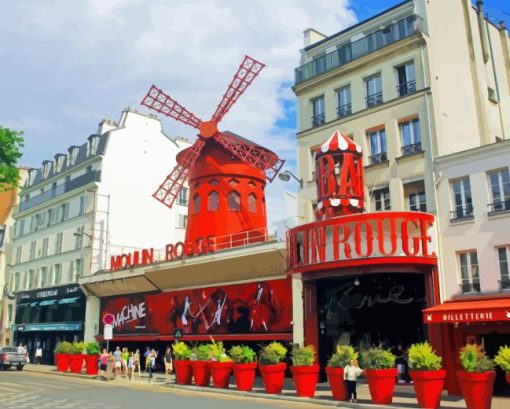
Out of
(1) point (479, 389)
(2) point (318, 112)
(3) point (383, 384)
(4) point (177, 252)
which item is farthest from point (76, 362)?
(1) point (479, 389)

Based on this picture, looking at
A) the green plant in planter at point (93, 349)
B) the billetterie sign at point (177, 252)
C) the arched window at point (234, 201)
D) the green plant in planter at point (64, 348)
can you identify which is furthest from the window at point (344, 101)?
the green plant in planter at point (64, 348)

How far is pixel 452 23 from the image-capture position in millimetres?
20375

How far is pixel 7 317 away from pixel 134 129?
17093 mm

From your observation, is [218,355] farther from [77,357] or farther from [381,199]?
[77,357]

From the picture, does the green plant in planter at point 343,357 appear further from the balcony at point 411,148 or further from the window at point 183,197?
the window at point 183,197

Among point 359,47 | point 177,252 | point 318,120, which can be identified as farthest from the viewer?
point 177,252

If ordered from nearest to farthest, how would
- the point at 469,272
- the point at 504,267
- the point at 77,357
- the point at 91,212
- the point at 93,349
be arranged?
the point at 504,267 → the point at 469,272 → the point at 93,349 → the point at 77,357 → the point at 91,212

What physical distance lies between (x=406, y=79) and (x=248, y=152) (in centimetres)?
974

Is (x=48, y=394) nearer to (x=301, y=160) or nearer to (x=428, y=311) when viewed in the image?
(x=428, y=311)

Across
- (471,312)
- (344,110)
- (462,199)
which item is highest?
(344,110)

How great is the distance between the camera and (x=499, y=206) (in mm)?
15945

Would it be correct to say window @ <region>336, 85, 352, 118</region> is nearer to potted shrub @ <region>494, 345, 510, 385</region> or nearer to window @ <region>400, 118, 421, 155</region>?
window @ <region>400, 118, 421, 155</region>

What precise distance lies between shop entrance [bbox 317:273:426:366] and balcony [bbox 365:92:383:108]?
6.03 metres

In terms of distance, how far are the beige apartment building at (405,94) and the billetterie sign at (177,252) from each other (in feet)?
18.4
